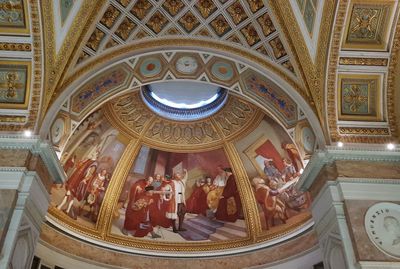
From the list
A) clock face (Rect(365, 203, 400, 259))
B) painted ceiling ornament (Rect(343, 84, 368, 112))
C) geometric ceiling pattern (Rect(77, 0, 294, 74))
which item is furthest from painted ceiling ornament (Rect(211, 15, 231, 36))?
clock face (Rect(365, 203, 400, 259))

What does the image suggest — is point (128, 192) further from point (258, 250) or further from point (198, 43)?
point (198, 43)

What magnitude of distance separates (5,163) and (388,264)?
6741 mm

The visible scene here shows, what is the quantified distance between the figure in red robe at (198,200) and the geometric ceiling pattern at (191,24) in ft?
21.9

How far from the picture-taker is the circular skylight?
541 inches

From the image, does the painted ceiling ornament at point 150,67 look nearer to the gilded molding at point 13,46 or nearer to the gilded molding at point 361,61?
the gilded molding at point 13,46

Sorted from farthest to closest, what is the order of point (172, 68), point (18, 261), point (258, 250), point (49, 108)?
1. point (258, 250)
2. point (172, 68)
3. point (49, 108)
4. point (18, 261)

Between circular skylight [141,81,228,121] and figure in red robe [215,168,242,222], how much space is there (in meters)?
2.29

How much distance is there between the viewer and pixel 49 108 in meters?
8.31

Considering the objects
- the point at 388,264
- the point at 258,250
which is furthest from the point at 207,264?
the point at 388,264

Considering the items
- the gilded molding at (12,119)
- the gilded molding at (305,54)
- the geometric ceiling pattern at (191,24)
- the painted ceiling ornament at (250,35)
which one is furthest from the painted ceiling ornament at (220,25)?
the gilded molding at (12,119)

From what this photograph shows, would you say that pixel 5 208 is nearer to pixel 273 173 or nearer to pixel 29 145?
pixel 29 145

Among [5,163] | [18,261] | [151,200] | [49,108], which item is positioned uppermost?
[151,200]

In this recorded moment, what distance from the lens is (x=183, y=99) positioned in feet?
47.1

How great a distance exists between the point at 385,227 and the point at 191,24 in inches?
225
